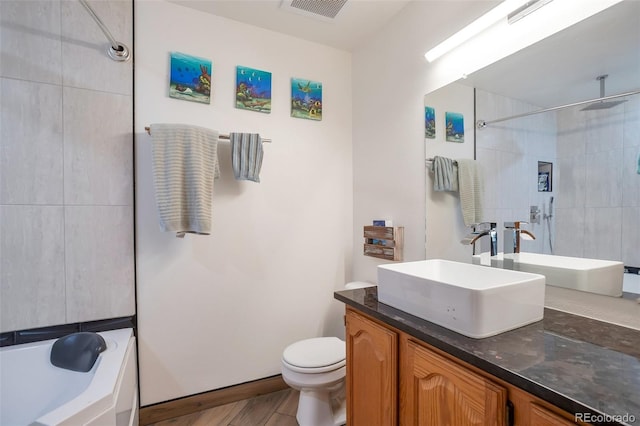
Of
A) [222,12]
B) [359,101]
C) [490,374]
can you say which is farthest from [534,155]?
[222,12]

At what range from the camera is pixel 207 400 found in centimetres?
196

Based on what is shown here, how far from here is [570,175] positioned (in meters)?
1.19

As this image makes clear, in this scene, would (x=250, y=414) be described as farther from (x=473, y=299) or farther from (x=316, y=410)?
(x=473, y=299)

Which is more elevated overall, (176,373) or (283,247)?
(283,247)

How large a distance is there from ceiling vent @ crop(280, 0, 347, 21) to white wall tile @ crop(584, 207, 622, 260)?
5.71ft

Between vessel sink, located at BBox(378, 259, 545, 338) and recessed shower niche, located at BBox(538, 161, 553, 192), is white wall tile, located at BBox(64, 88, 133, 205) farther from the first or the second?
recessed shower niche, located at BBox(538, 161, 553, 192)

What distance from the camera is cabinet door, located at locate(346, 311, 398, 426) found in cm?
113

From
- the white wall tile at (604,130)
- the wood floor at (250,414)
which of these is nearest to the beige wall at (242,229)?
the wood floor at (250,414)

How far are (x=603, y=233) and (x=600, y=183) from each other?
19 centimetres

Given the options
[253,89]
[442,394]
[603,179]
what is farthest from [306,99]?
[442,394]

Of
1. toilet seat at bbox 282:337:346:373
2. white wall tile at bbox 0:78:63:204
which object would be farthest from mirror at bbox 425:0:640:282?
white wall tile at bbox 0:78:63:204

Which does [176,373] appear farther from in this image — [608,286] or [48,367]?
[608,286]

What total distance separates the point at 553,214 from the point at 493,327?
65cm

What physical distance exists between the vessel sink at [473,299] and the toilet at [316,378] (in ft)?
2.15
